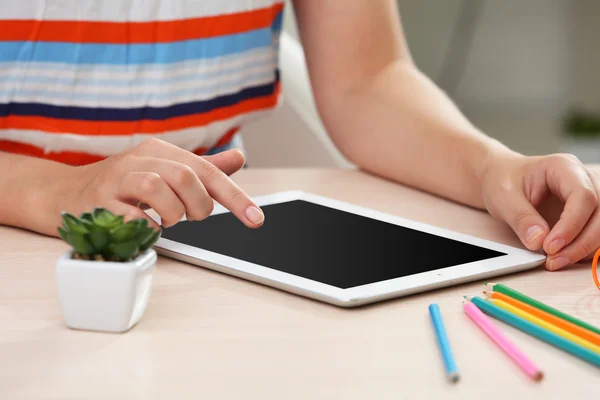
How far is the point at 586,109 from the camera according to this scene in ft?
8.67

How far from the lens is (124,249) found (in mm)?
406

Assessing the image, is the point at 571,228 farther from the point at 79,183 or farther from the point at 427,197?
the point at 79,183

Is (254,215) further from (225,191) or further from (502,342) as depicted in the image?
(502,342)

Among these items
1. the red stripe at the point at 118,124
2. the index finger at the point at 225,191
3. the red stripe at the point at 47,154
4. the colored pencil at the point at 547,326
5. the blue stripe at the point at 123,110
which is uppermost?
the index finger at the point at 225,191

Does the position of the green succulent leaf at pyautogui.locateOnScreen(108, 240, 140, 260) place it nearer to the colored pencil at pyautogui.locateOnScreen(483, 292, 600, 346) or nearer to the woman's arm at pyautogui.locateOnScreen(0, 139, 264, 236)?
the woman's arm at pyautogui.locateOnScreen(0, 139, 264, 236)

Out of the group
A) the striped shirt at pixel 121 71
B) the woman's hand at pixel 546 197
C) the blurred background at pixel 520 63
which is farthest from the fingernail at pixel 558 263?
the blurred background at pixel 520 63

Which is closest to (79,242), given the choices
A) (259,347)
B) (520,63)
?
(259,347)

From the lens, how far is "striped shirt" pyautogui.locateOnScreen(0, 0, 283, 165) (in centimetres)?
76

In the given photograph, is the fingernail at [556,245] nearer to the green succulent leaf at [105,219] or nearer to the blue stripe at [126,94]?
the green succulent leaf at [105,219]

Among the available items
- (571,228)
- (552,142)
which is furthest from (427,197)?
(552,142)

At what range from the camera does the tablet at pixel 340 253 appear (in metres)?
0.49

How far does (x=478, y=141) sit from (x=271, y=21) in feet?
1.07

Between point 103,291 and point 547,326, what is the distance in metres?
0.25

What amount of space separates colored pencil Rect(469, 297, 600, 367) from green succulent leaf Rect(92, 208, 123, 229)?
0.74 feet
